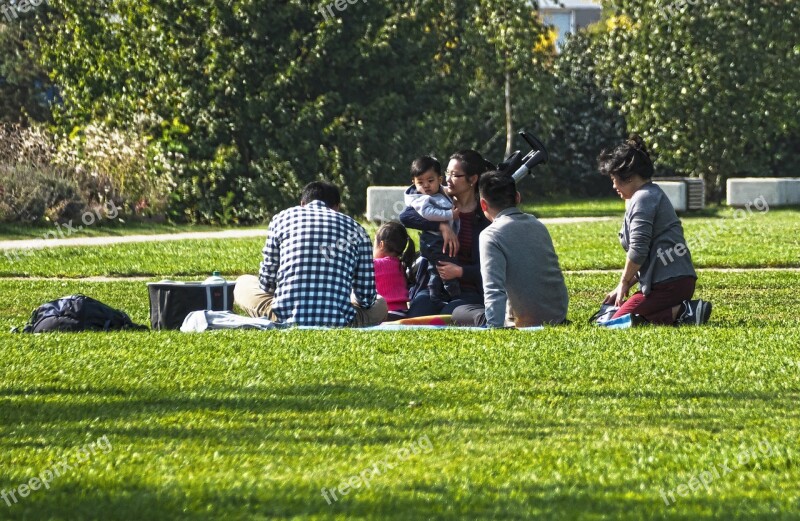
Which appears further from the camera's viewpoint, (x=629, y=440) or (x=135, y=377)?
(x=135, y=377)

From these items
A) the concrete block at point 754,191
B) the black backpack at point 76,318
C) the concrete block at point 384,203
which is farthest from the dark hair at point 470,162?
the concrete block at point 754,191

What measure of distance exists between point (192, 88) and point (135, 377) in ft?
59.8

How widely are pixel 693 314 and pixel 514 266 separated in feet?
4.29

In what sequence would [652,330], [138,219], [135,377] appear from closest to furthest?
1. [135,377]
2. [652,330]
3. [138,219]

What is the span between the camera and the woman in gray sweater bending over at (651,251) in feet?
30.2

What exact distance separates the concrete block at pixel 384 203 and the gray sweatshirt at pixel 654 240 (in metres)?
14.1

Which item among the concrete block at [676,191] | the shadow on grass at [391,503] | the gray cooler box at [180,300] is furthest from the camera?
the concrete block at [676,191]

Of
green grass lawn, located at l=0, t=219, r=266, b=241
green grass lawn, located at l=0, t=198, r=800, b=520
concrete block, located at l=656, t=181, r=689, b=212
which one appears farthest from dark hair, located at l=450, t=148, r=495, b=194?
concrete block, located at l=656, t=181, r=689, b=212

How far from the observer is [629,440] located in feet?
19.0

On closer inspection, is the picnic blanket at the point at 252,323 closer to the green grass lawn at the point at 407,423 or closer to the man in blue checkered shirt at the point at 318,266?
the man in blue checkered shirt at the point at 318,266

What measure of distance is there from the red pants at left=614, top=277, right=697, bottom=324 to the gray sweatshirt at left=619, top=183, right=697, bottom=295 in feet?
0.14

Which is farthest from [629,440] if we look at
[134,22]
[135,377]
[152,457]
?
[134,22]

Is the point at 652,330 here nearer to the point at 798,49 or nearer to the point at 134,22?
the point at 134,22

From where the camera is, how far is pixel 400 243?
10445 mm
